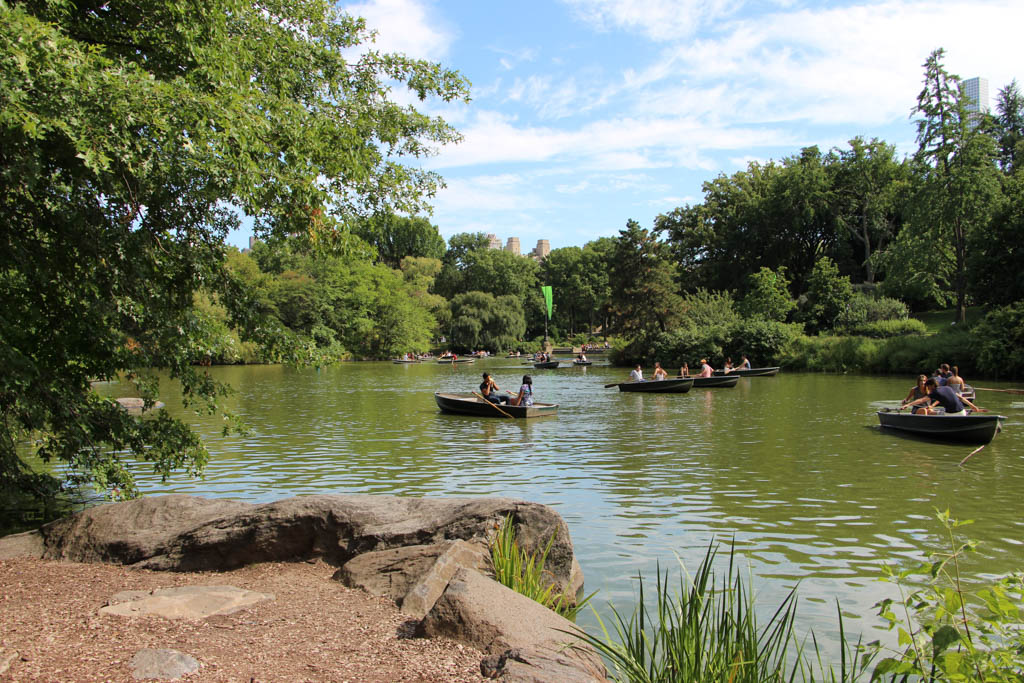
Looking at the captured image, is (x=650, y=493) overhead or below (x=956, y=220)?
below

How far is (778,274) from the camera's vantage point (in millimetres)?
53750

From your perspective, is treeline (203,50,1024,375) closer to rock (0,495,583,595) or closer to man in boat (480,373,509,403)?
rock (0,495,583,595)

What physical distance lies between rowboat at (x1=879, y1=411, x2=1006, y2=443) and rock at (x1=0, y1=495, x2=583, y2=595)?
10.3 metres

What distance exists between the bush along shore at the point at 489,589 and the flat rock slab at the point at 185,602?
Result: 16mm

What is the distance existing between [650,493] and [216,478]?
6.20m

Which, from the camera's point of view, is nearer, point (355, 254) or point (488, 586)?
point (488, 586)

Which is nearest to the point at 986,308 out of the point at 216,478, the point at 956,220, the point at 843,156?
the point at 956,220

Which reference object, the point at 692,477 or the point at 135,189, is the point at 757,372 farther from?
the point at 135,189

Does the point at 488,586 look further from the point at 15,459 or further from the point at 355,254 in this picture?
the point at 15,459

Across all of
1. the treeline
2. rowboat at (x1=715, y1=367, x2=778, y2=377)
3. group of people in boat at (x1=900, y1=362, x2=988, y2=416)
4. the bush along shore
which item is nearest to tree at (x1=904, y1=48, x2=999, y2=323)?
the treeline

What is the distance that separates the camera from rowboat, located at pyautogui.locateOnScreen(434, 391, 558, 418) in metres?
18.9

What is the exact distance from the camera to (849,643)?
487 centimetres

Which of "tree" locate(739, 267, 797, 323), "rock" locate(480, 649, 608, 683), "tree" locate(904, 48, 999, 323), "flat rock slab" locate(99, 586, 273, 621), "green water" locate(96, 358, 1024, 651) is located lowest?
"green water" locate(96, 358, 1024, 651)

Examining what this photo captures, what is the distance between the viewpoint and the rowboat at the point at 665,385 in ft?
85.8
